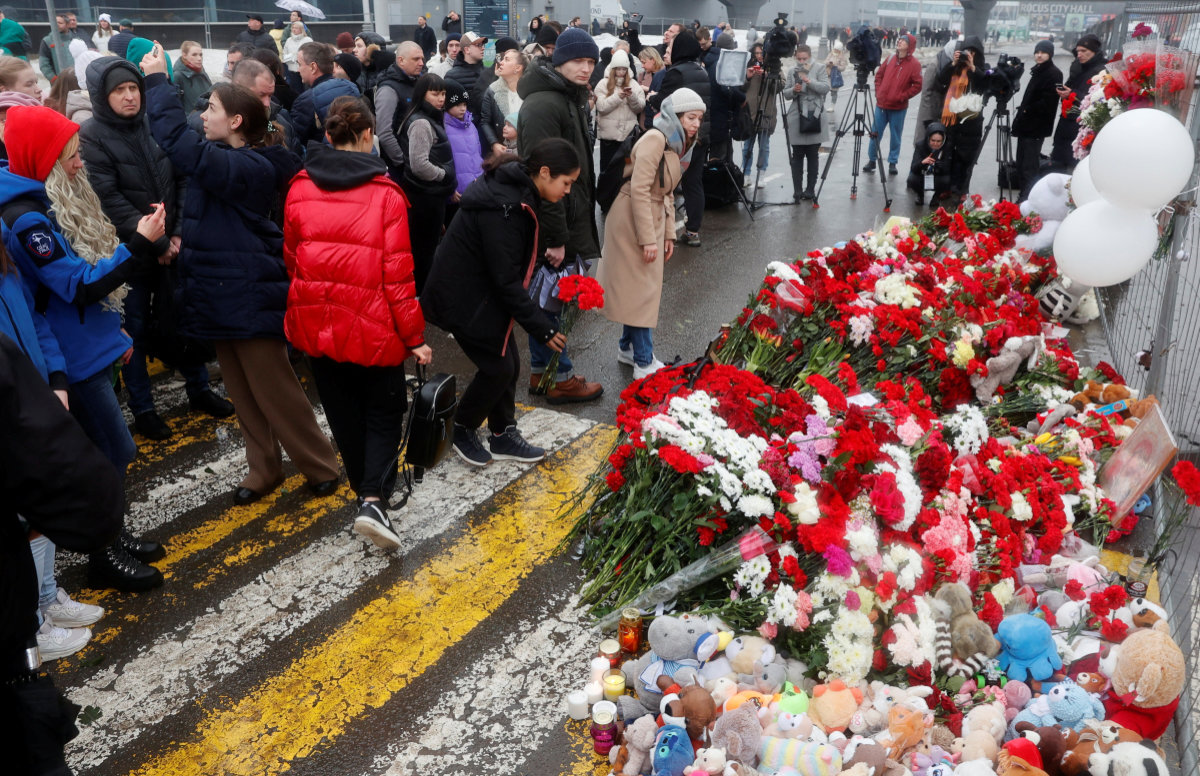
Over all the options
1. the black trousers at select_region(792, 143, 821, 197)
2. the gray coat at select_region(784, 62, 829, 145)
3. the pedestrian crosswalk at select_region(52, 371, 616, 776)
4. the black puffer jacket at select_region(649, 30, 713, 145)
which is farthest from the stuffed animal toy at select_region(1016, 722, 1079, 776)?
the black trousers at select_region(792, 143, 821, 197)

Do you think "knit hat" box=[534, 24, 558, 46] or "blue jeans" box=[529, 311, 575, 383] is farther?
"knit hat" box=[534, 24, 558, 46]

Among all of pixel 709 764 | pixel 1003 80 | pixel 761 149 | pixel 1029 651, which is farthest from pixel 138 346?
pixel 1003 80

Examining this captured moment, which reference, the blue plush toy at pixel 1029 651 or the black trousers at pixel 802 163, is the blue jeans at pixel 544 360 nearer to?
the blue plush toy at pixel 1029 651

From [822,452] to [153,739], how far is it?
2.78 metres

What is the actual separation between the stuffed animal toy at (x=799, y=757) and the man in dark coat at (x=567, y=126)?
10.5ft

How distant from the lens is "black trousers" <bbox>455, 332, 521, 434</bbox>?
462cm

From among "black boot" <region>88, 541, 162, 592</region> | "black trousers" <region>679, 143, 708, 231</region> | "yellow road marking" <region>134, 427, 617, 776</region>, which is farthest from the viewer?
"black trousers" <region>679, 143, 708, 231</region>

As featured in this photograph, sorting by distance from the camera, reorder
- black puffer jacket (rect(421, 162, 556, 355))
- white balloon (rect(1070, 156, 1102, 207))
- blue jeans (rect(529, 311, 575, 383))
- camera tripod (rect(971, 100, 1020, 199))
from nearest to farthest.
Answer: black puffer jacket (rect(421, 162, 556, 355)), blue jeans (rect(529, 311, 575, 383)), white balloon (rect(1070, 156, 1102, 207)), camera tripod (rect(971, 100, 1020, 199))

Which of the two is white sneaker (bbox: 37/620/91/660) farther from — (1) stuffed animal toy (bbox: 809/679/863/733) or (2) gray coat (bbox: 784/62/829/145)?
(2) gray coat (bbox: 784/62/829/145)

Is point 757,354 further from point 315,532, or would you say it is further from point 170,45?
point 170,45

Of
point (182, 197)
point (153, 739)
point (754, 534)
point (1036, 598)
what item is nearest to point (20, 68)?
point (182, 197)

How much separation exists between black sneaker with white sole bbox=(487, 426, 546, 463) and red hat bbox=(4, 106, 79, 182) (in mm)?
2546

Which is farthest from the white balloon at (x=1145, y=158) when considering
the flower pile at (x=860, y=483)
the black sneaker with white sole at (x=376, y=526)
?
the black sneaker with white sole at (x=376, y=526)

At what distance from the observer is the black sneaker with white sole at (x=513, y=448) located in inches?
197
